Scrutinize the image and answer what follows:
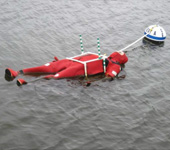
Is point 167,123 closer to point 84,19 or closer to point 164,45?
point 164,45

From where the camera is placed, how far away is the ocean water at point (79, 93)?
11.7 metres

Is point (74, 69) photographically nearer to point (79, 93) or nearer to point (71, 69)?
point (71, 69)

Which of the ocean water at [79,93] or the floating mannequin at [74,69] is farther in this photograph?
the floating mannequin at [74,69]

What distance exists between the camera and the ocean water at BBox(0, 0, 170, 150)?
1168 cm

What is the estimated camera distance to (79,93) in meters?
14.5

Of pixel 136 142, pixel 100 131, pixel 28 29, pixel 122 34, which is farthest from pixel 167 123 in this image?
pixel 28 29

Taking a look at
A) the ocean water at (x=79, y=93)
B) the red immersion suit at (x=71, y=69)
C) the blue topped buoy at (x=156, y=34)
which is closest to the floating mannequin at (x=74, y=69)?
the red immersion suit at (x=71, y=69)

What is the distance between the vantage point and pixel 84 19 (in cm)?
2406

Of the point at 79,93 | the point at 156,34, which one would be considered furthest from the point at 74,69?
the point at 156,34

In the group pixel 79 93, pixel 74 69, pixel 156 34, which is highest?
pixel 74 69

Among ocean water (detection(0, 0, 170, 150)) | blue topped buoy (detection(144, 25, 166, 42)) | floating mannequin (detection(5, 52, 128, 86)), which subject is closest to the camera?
ocean water (detection(0, 0, 170, 150))

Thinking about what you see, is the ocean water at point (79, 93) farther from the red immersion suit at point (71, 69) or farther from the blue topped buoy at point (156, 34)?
the blue topped buoy at point (156, 34)

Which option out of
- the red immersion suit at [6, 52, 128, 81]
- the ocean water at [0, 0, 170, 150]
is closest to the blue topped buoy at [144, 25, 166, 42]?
the ocean water at [0, 0, 170, 150]

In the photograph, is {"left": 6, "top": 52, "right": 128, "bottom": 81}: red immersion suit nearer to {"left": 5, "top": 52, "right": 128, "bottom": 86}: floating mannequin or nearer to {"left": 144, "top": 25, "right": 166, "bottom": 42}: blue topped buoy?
{"left": 5, "top": 52, "right": 128, "bottom": 86}: floating mannequin
